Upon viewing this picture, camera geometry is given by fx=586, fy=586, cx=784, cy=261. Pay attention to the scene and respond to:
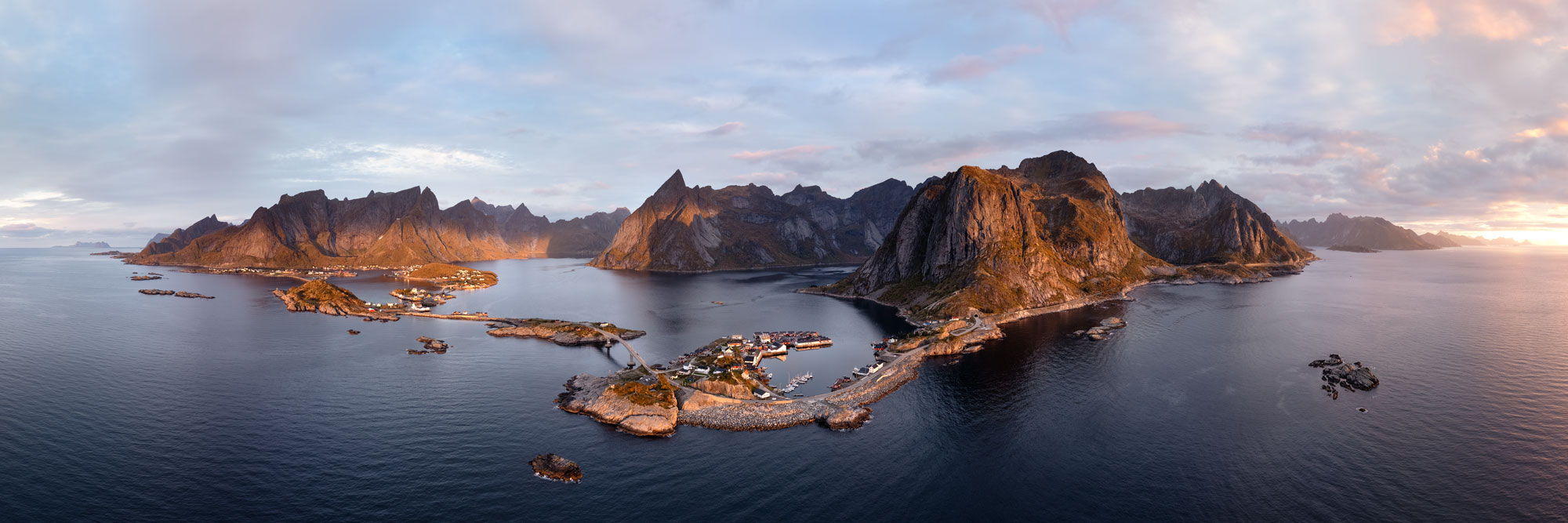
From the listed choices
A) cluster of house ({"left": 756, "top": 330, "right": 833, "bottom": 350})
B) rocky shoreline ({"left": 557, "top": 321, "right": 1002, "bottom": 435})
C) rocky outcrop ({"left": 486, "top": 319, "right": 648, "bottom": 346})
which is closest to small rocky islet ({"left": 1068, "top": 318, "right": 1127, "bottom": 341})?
cluster of house ({"left": 756, "top": 330, "right": 833, "bottom": 350})

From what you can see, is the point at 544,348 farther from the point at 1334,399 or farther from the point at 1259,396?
the point at 1334,399

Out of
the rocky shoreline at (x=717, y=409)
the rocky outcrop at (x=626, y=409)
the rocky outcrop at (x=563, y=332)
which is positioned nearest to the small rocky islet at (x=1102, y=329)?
the rocky shoreline at (x=717, y=409)

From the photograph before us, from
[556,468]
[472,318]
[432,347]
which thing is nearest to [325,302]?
[472,318]

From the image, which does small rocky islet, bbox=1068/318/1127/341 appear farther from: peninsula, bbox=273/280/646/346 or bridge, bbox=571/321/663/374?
peninsula, bbox=273/280/646/346

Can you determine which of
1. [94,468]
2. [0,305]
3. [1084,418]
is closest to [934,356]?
[1084,418]

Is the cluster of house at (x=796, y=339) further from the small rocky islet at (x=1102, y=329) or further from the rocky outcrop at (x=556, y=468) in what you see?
the rocky outcrop at (x=556, y=468)

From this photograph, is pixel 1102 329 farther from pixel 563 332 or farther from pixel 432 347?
pixel 432 347
